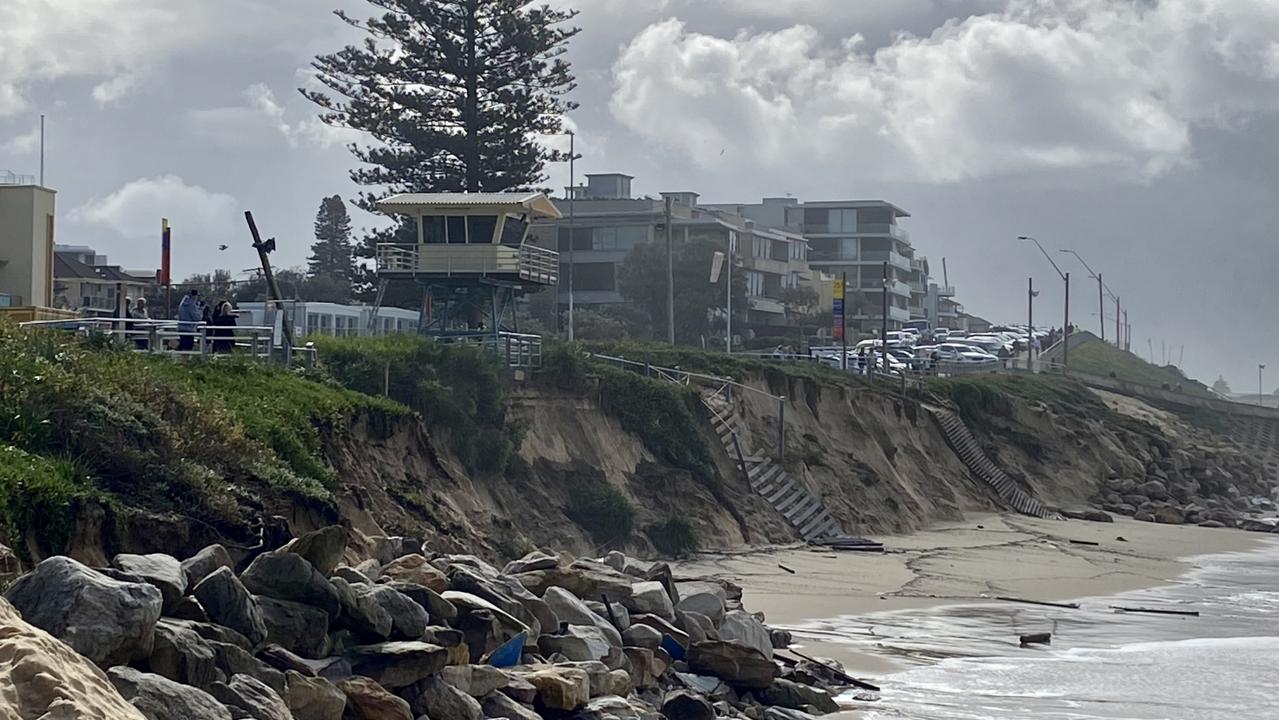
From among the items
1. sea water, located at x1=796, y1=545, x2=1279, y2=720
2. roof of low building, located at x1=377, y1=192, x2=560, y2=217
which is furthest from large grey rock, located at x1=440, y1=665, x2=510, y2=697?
roof of low building, located at x1=377, y1=192, x2=560, y2=217

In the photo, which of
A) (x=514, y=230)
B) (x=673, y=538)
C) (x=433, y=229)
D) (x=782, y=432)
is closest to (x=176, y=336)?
(x=673, y=538)

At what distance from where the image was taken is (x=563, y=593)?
17.8 metres

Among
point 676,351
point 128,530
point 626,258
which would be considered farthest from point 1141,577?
point 626,258

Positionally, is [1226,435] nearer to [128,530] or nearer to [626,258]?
[626,258]

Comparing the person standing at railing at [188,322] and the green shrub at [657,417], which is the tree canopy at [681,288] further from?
the person standing at railing at [188,322]

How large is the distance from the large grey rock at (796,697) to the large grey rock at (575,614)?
1.78 meters

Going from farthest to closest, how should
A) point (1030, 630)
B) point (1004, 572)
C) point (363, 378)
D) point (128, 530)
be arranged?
point (1004, 572) < point (363, 378) < point (1030, 630) < point (128, 530)

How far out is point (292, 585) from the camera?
13805mm

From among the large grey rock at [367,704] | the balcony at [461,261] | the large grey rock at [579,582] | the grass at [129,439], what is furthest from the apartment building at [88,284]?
the large grey rock at [367,704]

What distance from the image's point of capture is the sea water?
19422mm

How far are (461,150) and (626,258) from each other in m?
29.8

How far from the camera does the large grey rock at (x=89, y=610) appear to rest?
36.2ft

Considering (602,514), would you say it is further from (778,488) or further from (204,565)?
(204,565)

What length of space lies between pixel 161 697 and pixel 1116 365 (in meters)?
103
